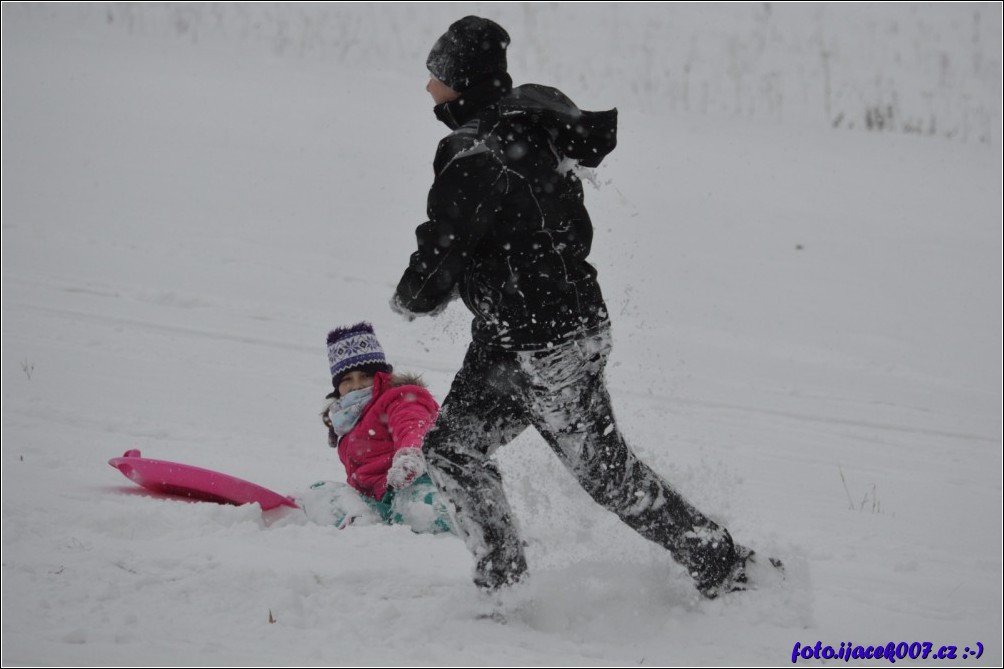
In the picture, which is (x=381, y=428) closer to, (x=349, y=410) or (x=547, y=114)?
(x=349, y=410)

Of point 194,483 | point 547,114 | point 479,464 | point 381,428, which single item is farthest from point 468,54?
point 194,483

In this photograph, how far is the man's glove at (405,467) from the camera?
12.7 feet

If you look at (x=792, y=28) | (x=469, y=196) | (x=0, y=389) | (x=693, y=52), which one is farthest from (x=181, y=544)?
(x=792, y=28)

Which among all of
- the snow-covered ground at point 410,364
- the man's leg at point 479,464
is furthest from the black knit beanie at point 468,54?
the snow-covered ground at point 410,364

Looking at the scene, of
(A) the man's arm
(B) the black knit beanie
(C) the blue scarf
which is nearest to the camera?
(A) the man's arm

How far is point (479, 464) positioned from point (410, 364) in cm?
340

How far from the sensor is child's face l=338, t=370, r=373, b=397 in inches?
174

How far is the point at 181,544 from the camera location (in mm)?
3342

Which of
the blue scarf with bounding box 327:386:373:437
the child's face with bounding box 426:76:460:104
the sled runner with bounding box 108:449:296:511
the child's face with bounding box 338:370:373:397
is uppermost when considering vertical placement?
the child's face with bounding box 426:76:460:104

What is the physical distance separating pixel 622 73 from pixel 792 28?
14.4 ft

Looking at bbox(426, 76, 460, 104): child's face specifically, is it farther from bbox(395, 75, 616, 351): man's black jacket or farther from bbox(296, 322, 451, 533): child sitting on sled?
bbox(296, 322, 451, 533): child sitting on sled

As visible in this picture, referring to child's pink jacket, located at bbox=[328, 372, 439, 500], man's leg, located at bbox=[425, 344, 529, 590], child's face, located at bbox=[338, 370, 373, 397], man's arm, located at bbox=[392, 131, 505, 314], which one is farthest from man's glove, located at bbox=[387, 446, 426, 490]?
man's arm, located at bbox=[392, 131, 505, 314]

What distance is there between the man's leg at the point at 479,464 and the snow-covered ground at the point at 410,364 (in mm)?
138

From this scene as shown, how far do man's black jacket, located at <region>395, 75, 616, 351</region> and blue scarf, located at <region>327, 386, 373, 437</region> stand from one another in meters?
1.58
